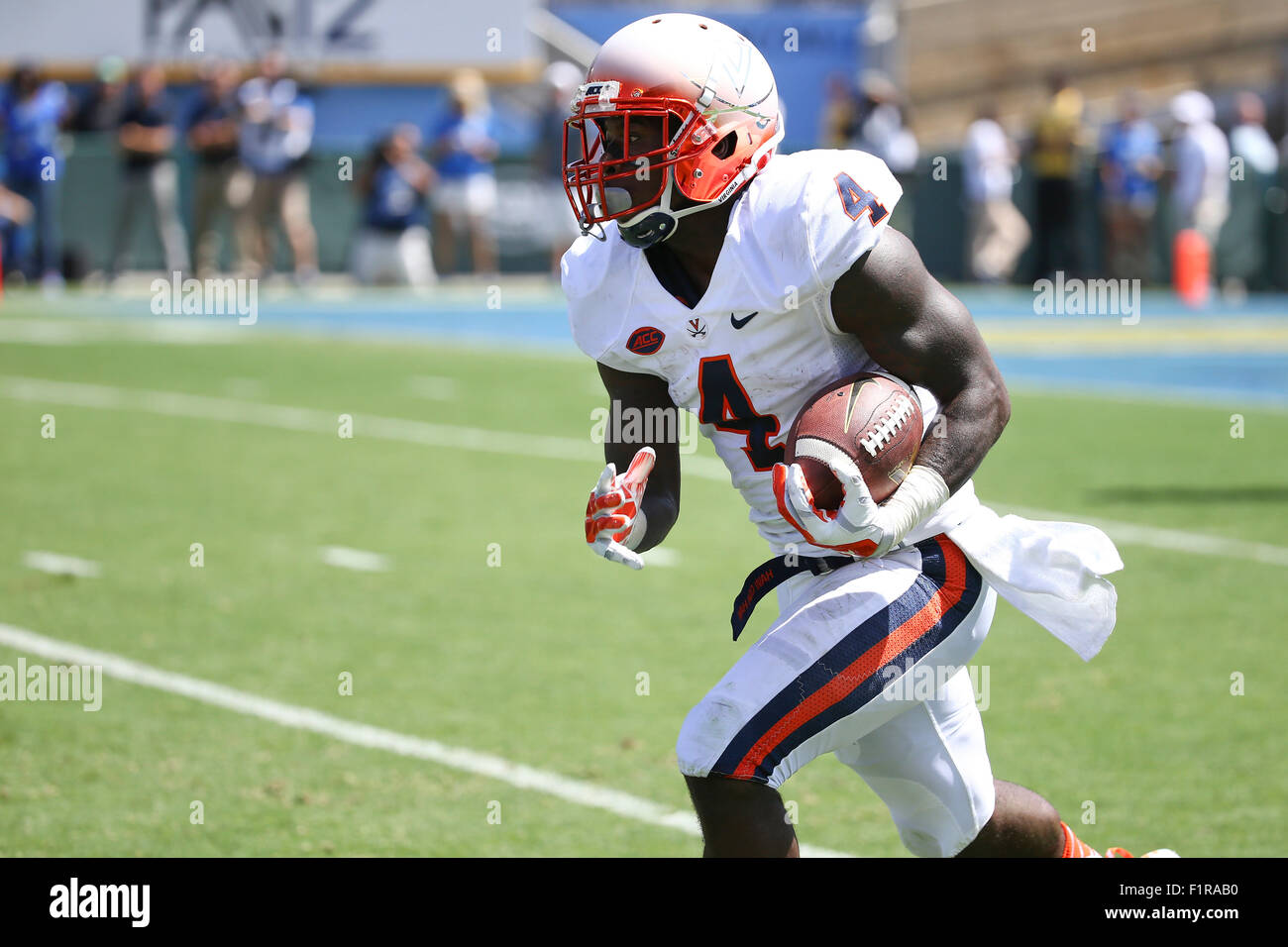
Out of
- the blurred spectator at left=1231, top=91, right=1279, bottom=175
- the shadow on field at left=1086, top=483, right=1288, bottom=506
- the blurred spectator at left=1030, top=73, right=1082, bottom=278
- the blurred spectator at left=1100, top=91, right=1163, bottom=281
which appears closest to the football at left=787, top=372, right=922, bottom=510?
the shadow on field at left=1086, top=483, right=1288, bottom=506

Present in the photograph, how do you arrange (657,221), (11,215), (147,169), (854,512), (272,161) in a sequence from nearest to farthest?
(854,512) → (657,221) → (11,215) → (147,169) → (272,161)

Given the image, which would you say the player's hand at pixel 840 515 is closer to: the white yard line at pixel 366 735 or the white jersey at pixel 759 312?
the white jersey at pixel 759 312

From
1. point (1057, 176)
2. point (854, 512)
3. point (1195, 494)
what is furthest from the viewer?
point (1057, 176)

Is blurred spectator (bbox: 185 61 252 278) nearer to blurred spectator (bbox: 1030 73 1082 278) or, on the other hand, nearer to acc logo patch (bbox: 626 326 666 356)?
blurred spectator (bbox: 1030 73 1082 278)

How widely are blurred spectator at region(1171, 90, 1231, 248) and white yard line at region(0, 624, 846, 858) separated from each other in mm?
15608

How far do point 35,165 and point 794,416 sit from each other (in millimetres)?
17548

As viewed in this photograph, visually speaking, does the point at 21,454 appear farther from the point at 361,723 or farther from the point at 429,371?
the point at 361,723

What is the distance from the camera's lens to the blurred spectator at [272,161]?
1936 cm

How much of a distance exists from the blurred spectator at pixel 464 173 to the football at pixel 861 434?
17.1m

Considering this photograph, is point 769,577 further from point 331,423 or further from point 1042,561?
point 331,423

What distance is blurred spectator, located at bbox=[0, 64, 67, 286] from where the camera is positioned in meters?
18.7

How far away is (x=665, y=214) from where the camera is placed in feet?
11.2

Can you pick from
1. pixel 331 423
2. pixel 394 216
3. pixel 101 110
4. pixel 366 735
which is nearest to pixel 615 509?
pixel 366 735
